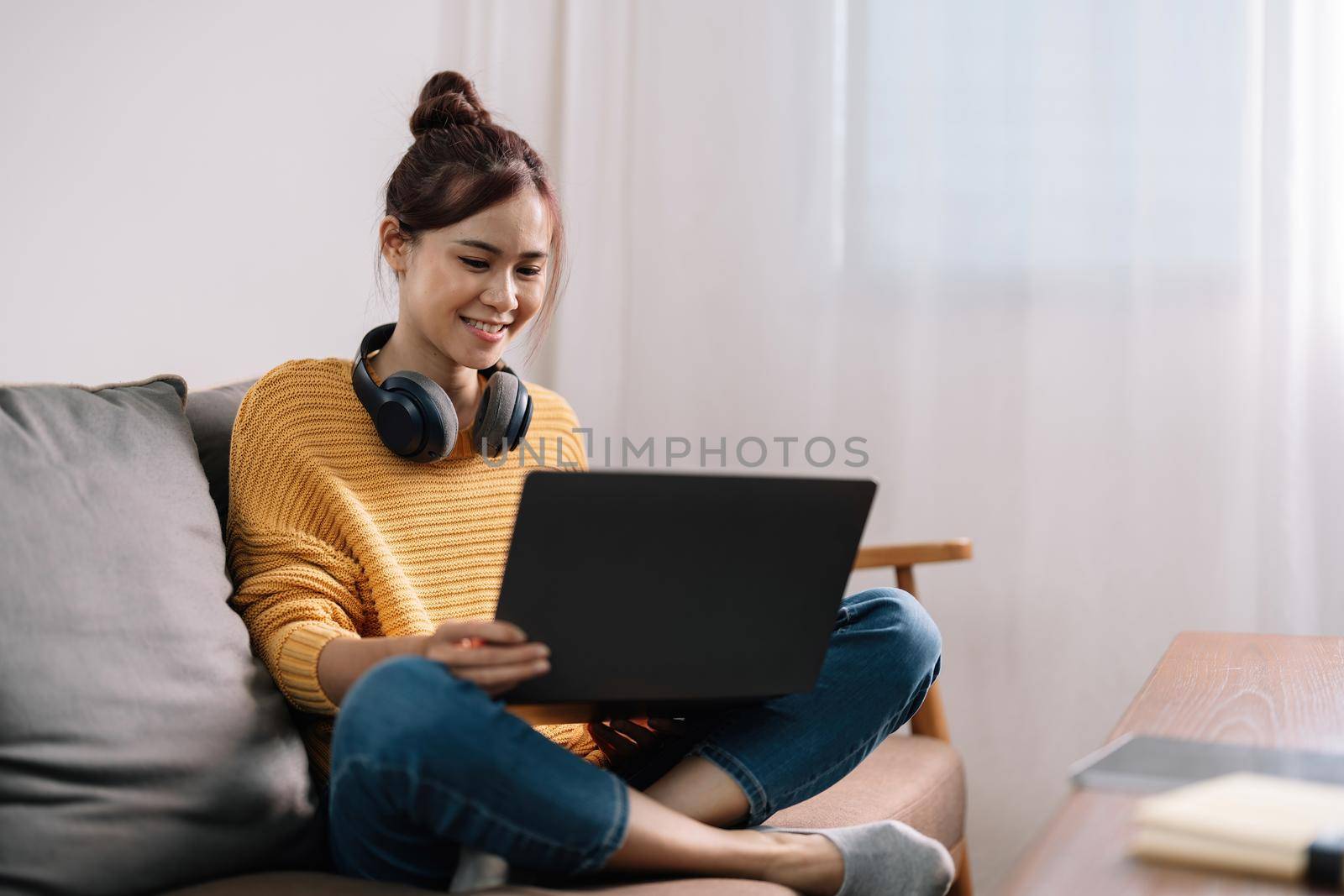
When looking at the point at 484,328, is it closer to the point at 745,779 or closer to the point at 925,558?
the point at 745,779

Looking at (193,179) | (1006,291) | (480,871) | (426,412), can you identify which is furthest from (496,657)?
(1006,291)

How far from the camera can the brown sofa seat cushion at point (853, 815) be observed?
3.10ft

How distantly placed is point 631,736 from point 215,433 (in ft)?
1.82

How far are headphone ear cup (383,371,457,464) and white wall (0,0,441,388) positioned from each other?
2.14 feet

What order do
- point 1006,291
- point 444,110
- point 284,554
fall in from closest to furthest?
point 284,554
point 444,110
point 1006,291

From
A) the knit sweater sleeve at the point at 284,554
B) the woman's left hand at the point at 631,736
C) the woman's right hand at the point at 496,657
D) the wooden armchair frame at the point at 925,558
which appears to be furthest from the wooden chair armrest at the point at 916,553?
the woman's right hand at the point at 496,657

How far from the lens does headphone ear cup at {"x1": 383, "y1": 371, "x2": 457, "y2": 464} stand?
4.24 feet

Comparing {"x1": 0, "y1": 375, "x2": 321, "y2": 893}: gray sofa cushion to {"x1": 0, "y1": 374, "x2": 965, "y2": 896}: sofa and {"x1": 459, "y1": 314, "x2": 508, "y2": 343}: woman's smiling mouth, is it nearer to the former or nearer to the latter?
{"x1": 0, "y1": 374, "x2": 965, "y2": 896}: sofa

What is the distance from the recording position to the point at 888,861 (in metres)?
1.06

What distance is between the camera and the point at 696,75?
228 centimetres

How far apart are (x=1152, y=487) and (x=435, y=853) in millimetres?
1414

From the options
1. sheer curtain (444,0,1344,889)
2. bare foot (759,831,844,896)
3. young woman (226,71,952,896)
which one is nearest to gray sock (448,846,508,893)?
young woman (226,71,952,896)

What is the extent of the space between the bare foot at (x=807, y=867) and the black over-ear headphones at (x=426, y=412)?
0.55 metres

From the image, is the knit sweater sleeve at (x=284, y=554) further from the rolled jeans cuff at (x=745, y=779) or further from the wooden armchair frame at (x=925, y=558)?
the wooden armchair frame at (x=925, y=558)
